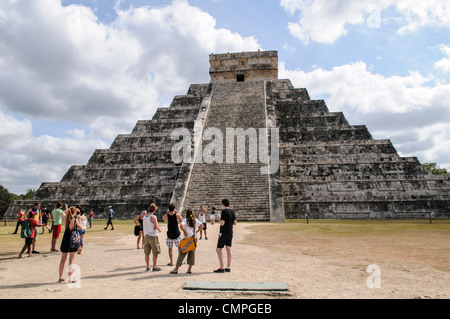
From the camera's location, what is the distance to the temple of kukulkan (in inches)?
644

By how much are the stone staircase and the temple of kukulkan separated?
0.19 feet

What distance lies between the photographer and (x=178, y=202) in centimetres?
1576

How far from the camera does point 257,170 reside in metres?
17.6

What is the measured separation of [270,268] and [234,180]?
11.0 metres

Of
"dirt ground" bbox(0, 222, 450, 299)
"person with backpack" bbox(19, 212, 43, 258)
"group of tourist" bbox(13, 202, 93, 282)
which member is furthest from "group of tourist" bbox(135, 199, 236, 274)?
"person with backpack" bbox(19, 212, 43, 258)

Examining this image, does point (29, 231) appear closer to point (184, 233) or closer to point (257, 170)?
point (184, 233)

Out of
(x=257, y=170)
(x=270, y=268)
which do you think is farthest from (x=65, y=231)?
(x=257, y=170)

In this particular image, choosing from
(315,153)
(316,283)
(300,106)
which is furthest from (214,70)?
(316,283)

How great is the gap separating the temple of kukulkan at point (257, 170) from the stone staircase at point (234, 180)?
6 cm

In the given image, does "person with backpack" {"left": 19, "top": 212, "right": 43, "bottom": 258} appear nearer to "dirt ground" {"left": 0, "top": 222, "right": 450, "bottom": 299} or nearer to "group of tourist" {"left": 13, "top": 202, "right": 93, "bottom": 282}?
"group of tourist" {"left": 13, "top": 202, "right": 93, "bottom": 282}

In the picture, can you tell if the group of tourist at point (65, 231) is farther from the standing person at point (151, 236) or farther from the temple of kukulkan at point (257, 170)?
the temple of kukulkan at point (257, 170)

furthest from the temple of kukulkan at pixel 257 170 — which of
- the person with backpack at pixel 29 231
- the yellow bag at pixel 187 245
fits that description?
the yellow bag at pixel 187 245
